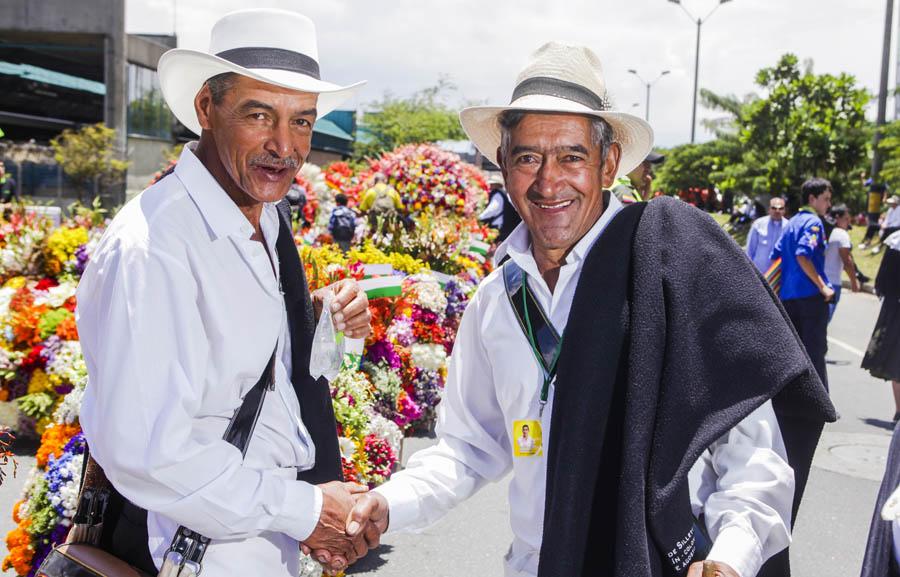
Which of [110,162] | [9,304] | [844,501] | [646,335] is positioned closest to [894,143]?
[844,501]

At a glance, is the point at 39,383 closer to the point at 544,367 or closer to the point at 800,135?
the point at 544,367

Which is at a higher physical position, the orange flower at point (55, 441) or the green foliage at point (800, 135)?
the green foliage at point (800, 135)

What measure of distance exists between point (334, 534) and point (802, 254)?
729 centimetres

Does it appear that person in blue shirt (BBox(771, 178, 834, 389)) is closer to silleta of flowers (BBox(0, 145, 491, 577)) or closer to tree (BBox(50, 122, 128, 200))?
silleta of flowers (BBox(0, 145, 491, 577))

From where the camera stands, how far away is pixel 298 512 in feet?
7.43

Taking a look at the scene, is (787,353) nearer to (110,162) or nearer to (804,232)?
(804,232)

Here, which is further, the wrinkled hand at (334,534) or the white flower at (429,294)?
the white flower at (429,294)

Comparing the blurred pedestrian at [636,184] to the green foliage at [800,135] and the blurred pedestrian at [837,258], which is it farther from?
the green foliage at [800,135]

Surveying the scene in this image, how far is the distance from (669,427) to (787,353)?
12.8 inches

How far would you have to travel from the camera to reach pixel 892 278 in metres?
8.15

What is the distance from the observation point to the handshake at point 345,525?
2.39m

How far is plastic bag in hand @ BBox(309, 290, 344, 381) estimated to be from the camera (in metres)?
2.56

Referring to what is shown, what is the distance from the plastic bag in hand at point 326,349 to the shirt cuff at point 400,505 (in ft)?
1.31

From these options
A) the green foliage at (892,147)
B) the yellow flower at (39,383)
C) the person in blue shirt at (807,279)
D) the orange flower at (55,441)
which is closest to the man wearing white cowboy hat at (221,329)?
the orange flower at (55,441)
